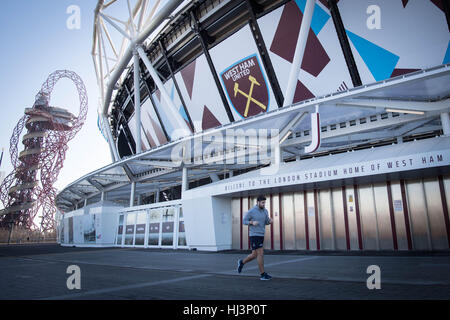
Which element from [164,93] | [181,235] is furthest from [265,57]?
[181,235]

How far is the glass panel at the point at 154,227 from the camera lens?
2283cm

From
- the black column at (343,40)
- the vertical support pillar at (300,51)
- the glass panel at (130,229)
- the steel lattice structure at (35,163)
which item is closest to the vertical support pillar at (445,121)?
the black column at (343,40)

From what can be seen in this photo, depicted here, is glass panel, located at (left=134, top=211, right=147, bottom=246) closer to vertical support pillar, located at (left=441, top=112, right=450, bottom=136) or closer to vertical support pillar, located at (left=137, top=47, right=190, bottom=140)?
vertical support pillar, located at (left=137, top=47, right=190, bottom=140)

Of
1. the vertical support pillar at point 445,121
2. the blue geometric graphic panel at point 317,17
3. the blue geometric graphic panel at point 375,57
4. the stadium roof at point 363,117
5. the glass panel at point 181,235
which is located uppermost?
the blue geometric graphic panel at point 317,17

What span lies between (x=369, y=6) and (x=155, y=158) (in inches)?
690

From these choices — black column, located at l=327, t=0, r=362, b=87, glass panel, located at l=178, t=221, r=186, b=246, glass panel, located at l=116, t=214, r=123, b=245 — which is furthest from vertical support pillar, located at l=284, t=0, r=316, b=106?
glass panel, located at l=116, t=214, r=123, b=245

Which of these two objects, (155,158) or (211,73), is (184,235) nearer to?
(155,158)

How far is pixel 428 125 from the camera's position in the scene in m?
16.8

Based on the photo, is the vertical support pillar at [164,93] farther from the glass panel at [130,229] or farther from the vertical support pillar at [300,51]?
the glass panel at [130,229]

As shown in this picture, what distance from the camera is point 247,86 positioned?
22.6m

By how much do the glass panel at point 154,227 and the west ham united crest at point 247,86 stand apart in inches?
389

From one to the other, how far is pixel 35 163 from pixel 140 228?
31724 mm

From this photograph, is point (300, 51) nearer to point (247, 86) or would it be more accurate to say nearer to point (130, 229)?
point (247, 86)
